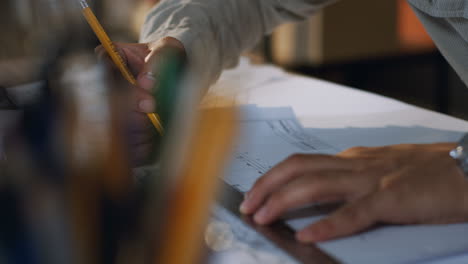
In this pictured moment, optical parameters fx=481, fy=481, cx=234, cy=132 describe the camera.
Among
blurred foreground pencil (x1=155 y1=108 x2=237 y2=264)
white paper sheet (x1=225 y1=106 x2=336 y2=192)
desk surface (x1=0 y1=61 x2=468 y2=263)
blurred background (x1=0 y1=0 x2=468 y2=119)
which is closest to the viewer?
blurred foreground pencil (x1=155 y1=108 x2=237 y2=264)

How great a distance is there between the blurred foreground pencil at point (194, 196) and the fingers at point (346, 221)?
8 centimetres

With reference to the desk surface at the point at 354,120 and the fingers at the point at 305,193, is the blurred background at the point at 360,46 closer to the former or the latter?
the desk surface at the point at 354,120

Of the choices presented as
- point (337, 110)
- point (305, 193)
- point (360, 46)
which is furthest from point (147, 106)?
point (360, 46)

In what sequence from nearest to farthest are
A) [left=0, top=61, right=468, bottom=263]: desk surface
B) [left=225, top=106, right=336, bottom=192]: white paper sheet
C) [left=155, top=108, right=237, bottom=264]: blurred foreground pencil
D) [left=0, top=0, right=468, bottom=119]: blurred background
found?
[left=155, top=108, right=237, bottom=264]: blurred foreground pencil, [left=225, top=106, right=336, bottom=192]: white paper sheet, [left=0, top=61, right=468, bottom=263]: desk surface, [left=0, top=0, right=468, bottom=119]: blurred background

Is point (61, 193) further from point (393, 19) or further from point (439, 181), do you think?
point (393, 19)

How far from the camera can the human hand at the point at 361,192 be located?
0.35 meters

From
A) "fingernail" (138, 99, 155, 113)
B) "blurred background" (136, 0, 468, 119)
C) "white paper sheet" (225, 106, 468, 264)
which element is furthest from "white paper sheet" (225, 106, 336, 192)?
"blurred background" (136, 0, 468, 119)

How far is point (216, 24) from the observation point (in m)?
0.74

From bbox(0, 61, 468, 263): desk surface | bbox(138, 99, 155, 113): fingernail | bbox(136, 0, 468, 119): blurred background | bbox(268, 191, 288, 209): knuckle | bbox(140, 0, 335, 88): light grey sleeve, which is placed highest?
bbox(268, 191, 288, 209): knuckle

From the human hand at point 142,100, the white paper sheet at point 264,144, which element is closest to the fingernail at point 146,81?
the human hand at point 142,100

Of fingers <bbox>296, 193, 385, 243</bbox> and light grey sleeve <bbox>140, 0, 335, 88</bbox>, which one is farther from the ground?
fingers <bbox>296, 193, 385, 243</bbox>

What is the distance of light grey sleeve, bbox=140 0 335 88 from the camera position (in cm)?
67

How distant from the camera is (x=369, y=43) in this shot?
2.40 m

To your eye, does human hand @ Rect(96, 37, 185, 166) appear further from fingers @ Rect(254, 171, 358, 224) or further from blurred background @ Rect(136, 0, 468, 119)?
blurred background @ Rect(136, 0, 468, 119)
